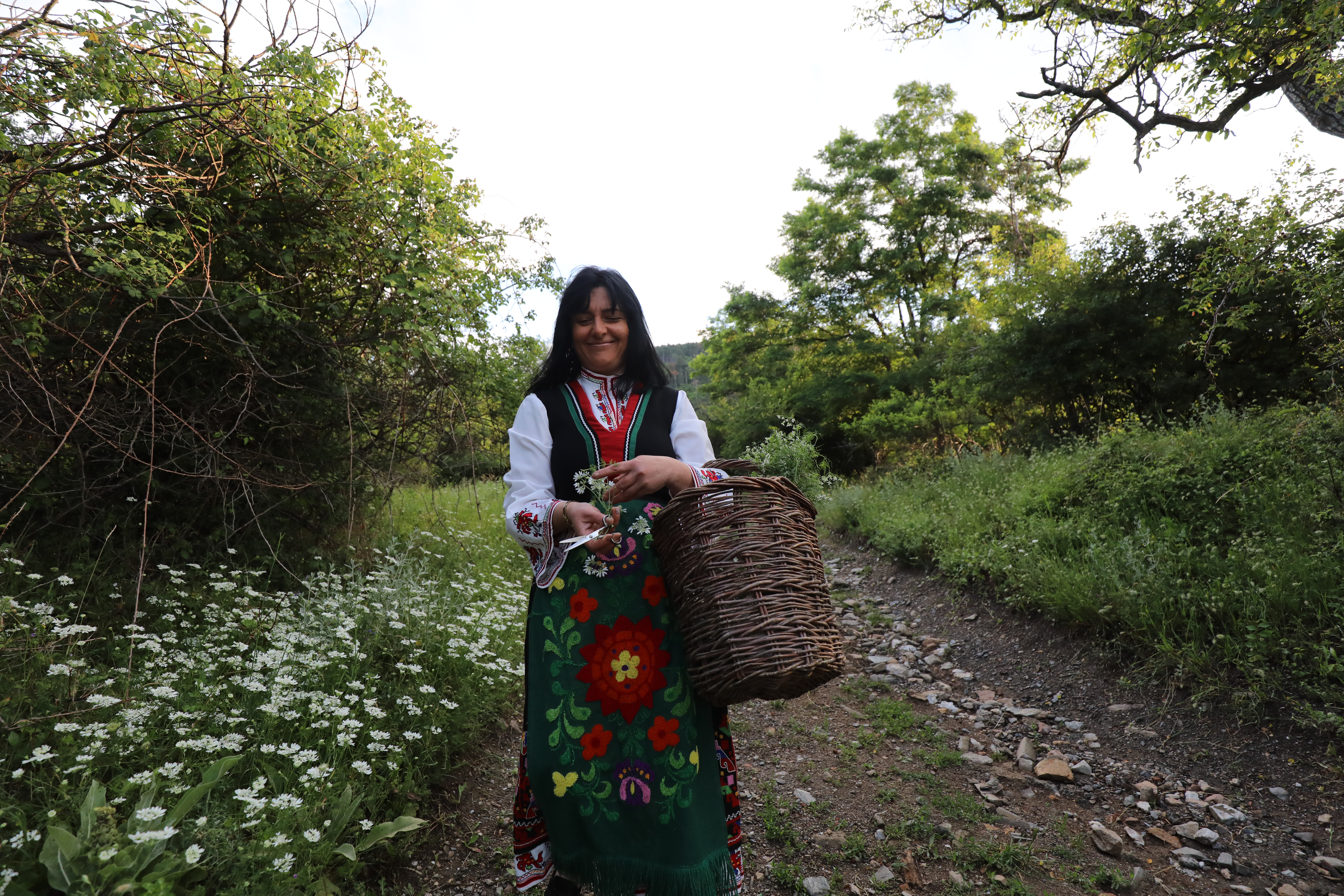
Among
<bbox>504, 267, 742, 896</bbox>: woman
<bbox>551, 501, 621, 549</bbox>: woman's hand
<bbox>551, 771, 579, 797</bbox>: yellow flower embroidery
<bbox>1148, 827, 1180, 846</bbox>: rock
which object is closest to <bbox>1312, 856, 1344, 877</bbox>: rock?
<bbox>1148, 827, 1180, 846</bbox>: rock

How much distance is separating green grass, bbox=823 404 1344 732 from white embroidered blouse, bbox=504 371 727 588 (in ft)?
11.4

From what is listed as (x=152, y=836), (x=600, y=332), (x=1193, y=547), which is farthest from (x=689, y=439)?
(x=1193, y=547)

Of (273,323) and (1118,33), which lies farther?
(1118,33)

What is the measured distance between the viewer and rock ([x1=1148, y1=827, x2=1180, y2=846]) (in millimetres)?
2645

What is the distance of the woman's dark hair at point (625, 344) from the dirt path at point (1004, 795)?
2.01m

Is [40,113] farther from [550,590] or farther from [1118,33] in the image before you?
[1118,33]

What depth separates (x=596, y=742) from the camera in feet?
5.54

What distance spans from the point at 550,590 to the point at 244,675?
2046 millimetres

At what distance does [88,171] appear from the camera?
2758mm

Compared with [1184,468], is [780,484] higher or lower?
higher

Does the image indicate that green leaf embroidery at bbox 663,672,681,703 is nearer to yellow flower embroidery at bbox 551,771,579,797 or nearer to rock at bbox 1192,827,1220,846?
yellow flower embroidery at bbox 551,771,579,797

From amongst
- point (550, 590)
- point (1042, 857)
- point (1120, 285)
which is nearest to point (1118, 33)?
point (1120, 285)

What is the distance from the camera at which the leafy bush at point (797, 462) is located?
10336 millimetres

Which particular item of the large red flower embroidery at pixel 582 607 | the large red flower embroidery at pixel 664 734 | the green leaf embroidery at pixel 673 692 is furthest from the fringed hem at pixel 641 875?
the large red flower embroidery at pixel 582 607
